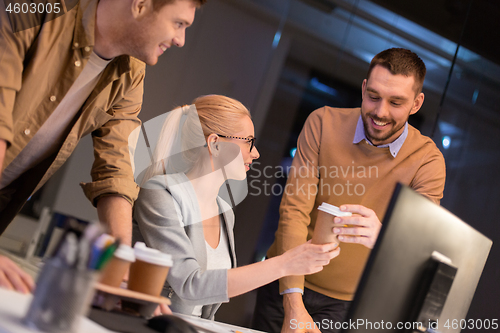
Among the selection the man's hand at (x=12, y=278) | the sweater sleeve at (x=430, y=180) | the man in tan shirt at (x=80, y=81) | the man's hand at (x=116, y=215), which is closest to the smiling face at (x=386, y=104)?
the sweater sleeve at (x=430, y=180)

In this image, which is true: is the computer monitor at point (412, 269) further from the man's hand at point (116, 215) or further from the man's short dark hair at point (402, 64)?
the man's short dark hair at point (402, 64)

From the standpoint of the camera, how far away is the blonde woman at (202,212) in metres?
1.41

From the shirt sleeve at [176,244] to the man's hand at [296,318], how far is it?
1.28ft

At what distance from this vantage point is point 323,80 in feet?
9.83

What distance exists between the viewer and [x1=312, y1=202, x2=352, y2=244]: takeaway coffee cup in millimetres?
1111

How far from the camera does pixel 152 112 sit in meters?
2.76

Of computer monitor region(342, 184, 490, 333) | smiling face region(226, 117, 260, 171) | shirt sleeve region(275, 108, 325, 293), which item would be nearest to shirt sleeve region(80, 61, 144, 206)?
smiling face region(226, 117, 260, 171)

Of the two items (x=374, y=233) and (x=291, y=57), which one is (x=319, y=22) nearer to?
(x=291, y=57)

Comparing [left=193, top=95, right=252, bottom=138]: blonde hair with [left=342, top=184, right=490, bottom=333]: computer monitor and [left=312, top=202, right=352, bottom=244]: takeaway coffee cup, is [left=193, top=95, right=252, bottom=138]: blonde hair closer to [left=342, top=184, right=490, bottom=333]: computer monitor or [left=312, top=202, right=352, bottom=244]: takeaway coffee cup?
[left=312, top=202, right=352, bottom=244]: takeaway coffee cup

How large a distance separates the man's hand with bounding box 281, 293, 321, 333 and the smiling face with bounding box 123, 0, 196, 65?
1159 mm

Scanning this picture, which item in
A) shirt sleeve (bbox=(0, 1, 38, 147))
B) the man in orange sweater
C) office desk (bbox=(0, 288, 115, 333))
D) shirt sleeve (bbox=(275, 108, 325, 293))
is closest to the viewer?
office desk (bbox=(0, 288, 115, 333))

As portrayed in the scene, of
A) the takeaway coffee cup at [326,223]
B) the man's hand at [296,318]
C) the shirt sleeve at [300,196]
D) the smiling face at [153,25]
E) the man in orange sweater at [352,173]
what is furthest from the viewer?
the man in orange sweater at [352,173]

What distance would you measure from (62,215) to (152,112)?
2.87ft

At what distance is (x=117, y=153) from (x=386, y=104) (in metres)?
1.36
